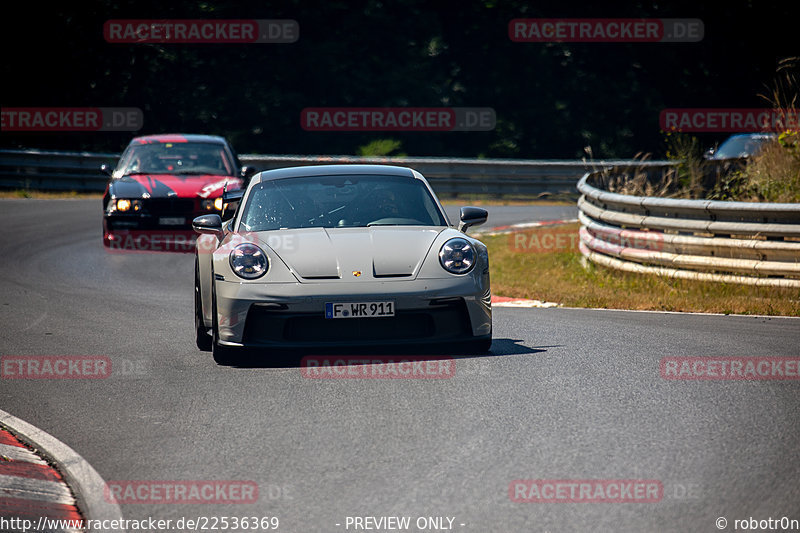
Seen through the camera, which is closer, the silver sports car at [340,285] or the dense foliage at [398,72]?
the silver sports car at [340,285]

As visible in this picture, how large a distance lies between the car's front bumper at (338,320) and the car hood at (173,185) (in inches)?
328

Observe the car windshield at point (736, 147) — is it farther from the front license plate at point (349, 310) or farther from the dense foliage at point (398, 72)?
the front license plate at point (349, 310)

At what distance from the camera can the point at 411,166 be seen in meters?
26.9

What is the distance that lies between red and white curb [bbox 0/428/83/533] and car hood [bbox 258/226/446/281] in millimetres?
2420

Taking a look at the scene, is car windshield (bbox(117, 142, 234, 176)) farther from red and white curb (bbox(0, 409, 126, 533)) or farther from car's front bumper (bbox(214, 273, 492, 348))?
red and white curb (bbox(0, 409, 126, 533))

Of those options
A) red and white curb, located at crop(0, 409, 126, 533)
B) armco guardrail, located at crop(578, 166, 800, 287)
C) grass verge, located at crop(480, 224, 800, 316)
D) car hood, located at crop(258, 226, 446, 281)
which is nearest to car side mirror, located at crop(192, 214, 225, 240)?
car hood, located at crop(258, 226, 446, 281)

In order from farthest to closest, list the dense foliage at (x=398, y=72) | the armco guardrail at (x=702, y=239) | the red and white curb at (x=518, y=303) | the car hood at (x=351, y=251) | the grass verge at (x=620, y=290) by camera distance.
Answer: the dense foliage at (x=398, y=72) → the red and white curb at (x=518, y=303) → the armco guardrail at (x=702, y=239) → the grass verge at (x=620, y=290) → the car hood at (x=351, y=251)

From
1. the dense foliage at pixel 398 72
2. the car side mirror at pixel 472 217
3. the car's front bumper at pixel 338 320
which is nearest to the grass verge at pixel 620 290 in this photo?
the car side mirror at pixel 472 217

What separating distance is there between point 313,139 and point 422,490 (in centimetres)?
2840

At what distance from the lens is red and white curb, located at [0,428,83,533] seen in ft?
15.1

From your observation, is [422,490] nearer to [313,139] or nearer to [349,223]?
[349,223]

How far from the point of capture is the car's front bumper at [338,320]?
24.6ft

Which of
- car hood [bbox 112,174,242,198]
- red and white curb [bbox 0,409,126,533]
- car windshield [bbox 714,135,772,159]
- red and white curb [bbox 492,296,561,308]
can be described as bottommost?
red and white curb [bbox 492,296,561,308]

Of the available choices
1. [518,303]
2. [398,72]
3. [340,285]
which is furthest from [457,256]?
[398,72]
